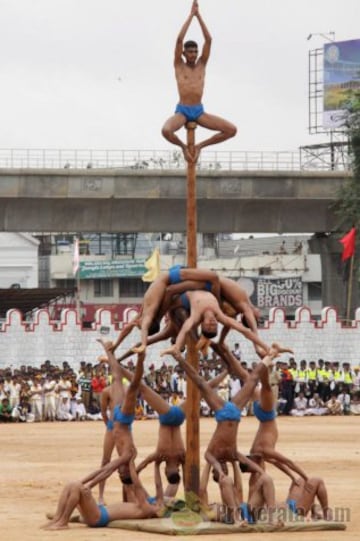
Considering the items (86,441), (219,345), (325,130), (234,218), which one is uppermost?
(325,130)

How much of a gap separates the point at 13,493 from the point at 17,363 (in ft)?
81.3

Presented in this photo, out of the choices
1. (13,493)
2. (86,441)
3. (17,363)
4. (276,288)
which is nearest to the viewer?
(13,493)

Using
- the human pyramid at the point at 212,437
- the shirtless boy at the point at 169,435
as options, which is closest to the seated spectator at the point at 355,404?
the human pyramid at the point at 212,437

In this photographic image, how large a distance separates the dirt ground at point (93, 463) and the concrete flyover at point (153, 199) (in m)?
12.4

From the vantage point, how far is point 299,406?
152ft

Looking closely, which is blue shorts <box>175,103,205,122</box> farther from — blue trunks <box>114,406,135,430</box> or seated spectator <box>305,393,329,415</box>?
seated spectator <box>305,393,329,415</box>

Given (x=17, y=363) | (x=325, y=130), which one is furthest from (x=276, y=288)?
(x=17, y=363)

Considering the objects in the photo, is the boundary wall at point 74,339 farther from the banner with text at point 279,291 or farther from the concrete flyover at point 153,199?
the banner with text at point 279,291

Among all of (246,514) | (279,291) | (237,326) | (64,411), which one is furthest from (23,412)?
(279,291)

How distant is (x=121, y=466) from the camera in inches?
746

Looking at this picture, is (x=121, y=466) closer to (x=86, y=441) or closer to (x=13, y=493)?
(x=13, y=493)

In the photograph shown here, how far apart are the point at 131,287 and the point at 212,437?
7427cm

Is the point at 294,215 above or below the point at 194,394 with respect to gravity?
above

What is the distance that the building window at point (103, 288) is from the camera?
92.9 m
